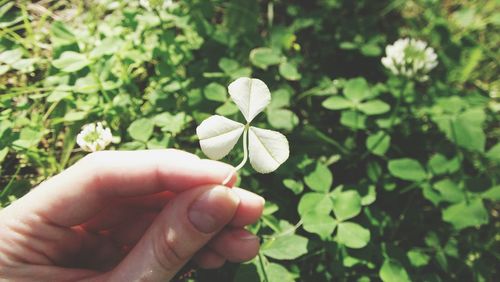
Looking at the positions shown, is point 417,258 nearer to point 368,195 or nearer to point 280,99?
point 368,195

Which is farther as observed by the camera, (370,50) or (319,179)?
(370,50)

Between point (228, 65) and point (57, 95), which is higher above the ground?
point (228, 65)

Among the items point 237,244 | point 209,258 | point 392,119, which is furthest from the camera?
point 392,119

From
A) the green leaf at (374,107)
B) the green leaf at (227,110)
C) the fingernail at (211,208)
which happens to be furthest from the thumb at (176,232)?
the green leaf at (374,107)

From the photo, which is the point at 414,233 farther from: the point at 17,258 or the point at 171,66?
the point at 17,258

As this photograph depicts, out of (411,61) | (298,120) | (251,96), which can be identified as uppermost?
(251,96)

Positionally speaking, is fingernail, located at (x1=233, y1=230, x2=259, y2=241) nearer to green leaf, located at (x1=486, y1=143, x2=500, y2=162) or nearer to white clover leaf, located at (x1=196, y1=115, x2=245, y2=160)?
white clover leaf, located at (x1=196, y1=115, x2=245, y2=160)

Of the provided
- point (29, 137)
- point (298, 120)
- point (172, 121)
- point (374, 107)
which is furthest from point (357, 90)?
point (29, 137)

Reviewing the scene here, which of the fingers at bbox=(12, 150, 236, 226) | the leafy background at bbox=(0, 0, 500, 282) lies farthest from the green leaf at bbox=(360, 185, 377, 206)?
the fingers at bbox=(12, 150, 236, 226)
